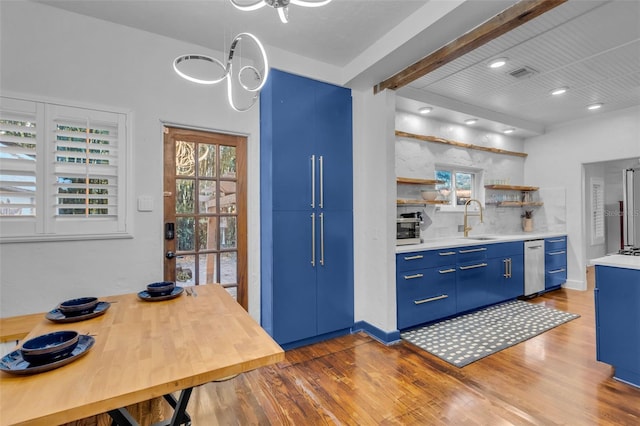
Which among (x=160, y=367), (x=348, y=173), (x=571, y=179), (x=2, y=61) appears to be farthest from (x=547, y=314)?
(x=2, y=61)

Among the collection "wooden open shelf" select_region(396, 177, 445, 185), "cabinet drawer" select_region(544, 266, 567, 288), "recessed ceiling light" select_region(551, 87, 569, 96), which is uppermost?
"recessed ceiling light" select_region(551, 87, 569, 96)

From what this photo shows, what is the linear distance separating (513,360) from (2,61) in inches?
181

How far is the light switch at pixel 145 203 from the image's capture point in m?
2.45

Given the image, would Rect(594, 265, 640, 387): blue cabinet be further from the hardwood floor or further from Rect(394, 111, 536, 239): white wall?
Rect(394, 111, 536, 239): white wall

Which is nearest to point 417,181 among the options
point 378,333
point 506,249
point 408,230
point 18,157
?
point 408,230

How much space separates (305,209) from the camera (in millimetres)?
2895

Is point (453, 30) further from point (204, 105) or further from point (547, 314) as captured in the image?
point (547, 314)

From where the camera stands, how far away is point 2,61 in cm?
205

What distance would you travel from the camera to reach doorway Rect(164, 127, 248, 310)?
262 centimetres

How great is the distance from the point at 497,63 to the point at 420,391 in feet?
10.4

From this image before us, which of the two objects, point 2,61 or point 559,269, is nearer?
point 2,61

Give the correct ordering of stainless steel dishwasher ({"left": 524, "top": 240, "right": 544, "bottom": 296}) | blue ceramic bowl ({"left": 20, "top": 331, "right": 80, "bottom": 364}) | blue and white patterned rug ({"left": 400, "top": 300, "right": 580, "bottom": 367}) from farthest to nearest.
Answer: stainless steel dishwasher ({"left": 524, "top": 240, "right": 544, "bottom": 296}) → blue and white patterned rug ({"left": 400, "top": 300, "right": 580, "bottom": 367}) → blue ceramic bowl ({"left": 20, "top": 331, "right": 80, "bottom": 364})

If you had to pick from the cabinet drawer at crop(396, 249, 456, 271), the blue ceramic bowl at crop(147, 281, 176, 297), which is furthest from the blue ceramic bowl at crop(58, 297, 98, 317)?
the cabinet drawer at crop(396, 249, 456, 271)

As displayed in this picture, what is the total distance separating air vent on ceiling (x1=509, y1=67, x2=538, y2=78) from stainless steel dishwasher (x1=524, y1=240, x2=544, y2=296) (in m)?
2.31
